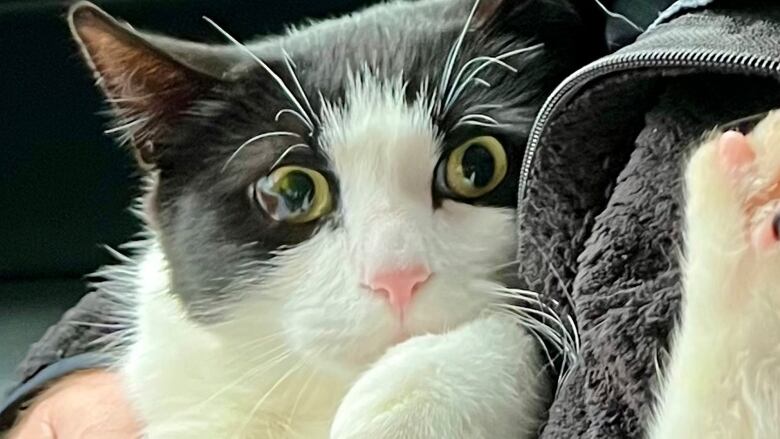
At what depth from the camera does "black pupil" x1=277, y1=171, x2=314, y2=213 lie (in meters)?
0.80

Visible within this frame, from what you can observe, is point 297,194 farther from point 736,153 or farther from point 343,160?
point 736,153

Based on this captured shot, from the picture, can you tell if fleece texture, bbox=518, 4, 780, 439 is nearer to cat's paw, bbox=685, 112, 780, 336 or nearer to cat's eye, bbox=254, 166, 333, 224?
cat's paw, bbox=685, 112, 780, 336

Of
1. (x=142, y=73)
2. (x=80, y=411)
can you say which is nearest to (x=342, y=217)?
(x=142, y=73)

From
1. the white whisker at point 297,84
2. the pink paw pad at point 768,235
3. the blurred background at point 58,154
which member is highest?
the blurred background at point 58,154

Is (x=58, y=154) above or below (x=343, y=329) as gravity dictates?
above

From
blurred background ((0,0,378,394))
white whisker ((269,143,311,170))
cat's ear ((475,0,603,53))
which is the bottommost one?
white whisker ((269,143,311,170))

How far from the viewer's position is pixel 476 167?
80 cm

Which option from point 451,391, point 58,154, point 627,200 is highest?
point 58,154

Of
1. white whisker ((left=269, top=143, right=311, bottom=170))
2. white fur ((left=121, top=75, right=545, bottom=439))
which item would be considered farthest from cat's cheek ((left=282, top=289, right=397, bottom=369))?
white whisker ((left=269, top=143, right=311, bottom=170))

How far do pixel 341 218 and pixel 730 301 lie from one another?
327 millimetres

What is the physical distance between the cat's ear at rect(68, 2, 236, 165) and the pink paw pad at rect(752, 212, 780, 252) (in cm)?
48

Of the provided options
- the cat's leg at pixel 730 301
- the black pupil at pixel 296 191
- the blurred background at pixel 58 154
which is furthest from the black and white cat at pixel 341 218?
the blurred background at pixel 58 154

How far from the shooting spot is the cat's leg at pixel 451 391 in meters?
0.67

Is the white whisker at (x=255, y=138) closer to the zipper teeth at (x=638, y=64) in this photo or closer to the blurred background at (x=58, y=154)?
the zipper teeth at (x=638, y=64)
